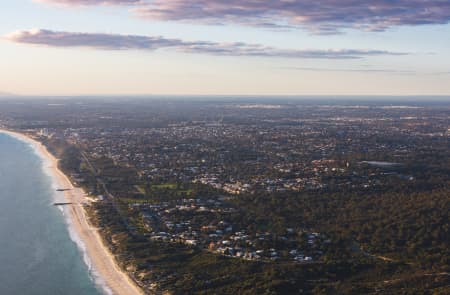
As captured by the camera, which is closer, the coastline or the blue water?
the coastline

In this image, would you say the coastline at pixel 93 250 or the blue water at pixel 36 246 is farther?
the blue water at pixel 36 246

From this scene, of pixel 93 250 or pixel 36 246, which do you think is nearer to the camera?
pixel 93 250

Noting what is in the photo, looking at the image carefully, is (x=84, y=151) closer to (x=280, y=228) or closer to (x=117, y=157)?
(x=117, y=157)

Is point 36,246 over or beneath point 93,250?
beneath

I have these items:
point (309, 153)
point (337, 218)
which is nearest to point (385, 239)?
point (337, 218)
